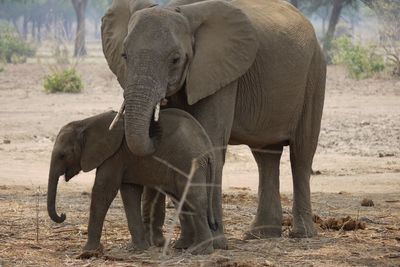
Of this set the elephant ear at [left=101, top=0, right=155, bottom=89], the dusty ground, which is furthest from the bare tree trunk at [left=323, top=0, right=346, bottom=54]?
the elephant ear at [left=101, top=0, right=155, bottom=89]

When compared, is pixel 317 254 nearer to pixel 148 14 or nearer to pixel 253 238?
pixel 253 238

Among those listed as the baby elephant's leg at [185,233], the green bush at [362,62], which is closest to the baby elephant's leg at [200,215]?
the baby elephant's leg at [185,233]

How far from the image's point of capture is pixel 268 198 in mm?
8016

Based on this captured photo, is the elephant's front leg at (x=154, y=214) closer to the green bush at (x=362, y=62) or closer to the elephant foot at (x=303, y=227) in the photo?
the elephant foot at (x=303, y=227)

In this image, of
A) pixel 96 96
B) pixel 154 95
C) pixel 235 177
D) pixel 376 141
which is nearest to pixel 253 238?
pixel 154 95

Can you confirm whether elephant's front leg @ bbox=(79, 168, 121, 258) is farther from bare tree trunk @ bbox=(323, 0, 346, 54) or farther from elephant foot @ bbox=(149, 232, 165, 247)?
bare tree trunk @ bbox=(323, 0, 346, 54)

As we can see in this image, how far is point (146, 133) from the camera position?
20.4 feet

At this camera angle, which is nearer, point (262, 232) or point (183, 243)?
point (183, 243)

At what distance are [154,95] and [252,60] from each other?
1.07 m

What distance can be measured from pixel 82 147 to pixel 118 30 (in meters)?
1.07

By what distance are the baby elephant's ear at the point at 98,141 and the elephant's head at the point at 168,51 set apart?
0.22 meters

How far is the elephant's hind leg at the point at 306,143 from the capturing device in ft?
26.3

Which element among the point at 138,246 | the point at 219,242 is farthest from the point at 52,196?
the point at 219,242

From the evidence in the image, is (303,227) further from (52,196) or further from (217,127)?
(52,196)
